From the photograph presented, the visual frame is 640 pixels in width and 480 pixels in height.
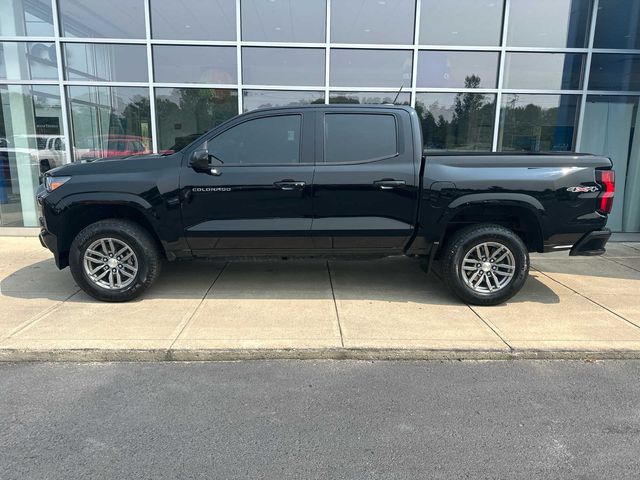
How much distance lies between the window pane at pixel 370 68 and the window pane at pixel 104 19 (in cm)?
343

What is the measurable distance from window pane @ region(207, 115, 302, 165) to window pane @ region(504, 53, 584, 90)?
522cm

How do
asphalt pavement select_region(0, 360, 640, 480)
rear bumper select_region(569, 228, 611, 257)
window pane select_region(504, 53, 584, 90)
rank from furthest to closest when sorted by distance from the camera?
1. window pane select_region(504, 53, 584, 90)
2. rear bumper select_region(569, 228, 611, 257)
3. asphalt pavement select_region(0, 360, 640, 480)

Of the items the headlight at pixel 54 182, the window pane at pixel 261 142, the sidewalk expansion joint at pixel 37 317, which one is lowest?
the sidewalk expansion joint at pixel 37 317

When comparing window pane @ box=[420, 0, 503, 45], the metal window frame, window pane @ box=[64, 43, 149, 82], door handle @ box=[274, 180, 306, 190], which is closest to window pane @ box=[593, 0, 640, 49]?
the metal window frame

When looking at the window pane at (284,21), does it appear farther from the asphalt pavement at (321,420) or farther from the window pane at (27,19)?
the asphalt pavement at (321,420)

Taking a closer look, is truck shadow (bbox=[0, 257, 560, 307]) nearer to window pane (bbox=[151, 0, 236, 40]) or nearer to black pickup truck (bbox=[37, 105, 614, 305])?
black pickup truck (bbox=[37, 105, 614, 305])

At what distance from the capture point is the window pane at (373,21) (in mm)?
8242

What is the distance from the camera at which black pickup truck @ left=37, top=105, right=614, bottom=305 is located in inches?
193

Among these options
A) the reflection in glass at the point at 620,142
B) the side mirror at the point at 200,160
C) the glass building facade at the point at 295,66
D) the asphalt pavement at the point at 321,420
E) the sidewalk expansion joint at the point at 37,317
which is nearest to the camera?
the asphalt pavement at the point at 321,420

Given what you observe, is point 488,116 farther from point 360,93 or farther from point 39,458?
point 39,458

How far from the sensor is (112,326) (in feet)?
14.7

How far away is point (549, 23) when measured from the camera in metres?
8.39

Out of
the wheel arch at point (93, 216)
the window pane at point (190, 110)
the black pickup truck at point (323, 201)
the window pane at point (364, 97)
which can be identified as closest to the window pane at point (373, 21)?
the window pane at point (364, 97)

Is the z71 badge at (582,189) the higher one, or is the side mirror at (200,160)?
the side mirror at (200,160)
